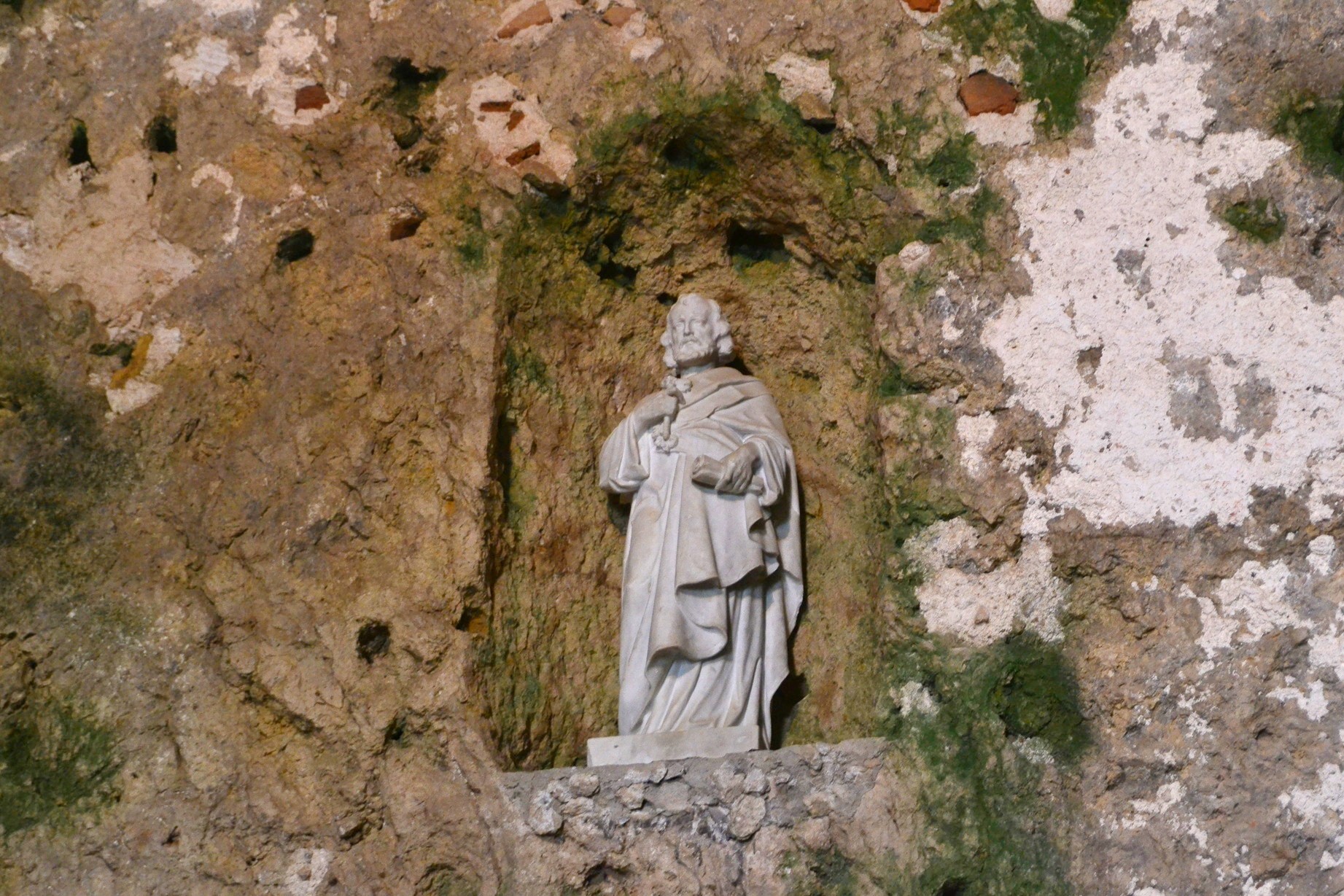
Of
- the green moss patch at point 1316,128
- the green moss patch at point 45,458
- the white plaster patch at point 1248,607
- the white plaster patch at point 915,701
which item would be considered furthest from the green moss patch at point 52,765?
the green moss patch at point 1316,128

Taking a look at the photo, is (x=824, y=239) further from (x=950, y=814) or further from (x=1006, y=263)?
(x=950, y=814)

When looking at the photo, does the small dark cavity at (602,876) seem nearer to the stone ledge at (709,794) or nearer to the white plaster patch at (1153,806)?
the stone ledge at (709,794)

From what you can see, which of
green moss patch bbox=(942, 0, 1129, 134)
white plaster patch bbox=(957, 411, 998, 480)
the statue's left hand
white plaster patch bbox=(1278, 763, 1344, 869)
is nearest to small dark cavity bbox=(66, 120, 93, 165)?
the statue's left hand

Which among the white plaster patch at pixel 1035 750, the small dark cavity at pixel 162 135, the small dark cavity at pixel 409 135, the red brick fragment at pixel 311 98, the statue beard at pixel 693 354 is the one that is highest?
the red brick fragment at pixel 311 98

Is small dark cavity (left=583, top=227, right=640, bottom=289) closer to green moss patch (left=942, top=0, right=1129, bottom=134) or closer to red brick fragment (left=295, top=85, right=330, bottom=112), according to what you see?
red brick fragment (left=295, top=85, right=330, bottom=112)

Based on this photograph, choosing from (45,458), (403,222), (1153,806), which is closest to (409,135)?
(403,222)

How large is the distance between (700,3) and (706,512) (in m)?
1.41

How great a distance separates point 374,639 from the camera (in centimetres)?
393

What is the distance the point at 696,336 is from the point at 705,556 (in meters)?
0.68

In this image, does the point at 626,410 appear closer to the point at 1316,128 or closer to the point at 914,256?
the point at 914,256

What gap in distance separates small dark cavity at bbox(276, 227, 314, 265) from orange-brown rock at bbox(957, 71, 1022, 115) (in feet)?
5.82

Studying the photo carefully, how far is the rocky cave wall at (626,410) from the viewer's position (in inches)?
138

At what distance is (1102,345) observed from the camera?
371 centimetres

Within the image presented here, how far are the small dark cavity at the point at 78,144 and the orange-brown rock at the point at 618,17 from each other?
150cm
